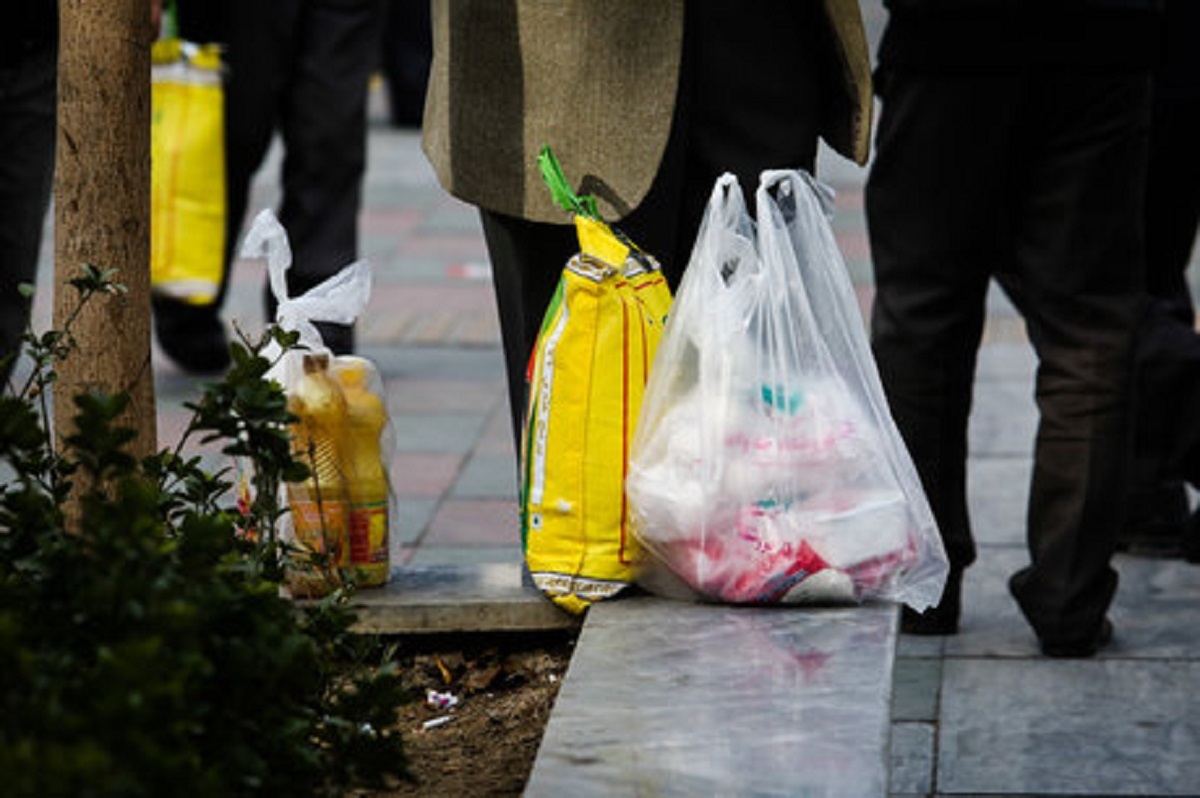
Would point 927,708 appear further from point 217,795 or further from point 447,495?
point 217,795

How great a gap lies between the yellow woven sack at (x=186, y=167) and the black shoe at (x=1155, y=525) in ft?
8.53

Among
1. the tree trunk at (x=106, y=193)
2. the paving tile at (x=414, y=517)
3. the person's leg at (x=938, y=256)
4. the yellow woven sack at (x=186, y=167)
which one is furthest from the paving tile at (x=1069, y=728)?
the yellow woven sack at (x=186, y=167)

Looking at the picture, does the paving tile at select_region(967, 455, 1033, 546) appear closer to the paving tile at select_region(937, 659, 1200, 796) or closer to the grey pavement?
the grey pavement

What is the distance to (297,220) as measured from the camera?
6.25 metres

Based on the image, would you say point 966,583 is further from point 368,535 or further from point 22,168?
point 22,168

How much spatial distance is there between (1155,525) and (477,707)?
238cm

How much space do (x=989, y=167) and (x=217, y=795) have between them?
2.54 meters

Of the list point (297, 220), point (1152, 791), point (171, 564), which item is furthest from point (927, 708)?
point (297, 220)

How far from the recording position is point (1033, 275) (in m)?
4.29

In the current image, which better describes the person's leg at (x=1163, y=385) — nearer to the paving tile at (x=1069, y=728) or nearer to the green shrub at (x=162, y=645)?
the paving tile at (x=1069, y=728)

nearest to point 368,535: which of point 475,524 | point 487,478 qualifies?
point 475,524

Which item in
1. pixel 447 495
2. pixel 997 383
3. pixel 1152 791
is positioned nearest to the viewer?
pixel 1152 791

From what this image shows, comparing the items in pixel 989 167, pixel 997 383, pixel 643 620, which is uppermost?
pixel 989 167

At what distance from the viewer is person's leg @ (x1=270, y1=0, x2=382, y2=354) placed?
6.18 meters
